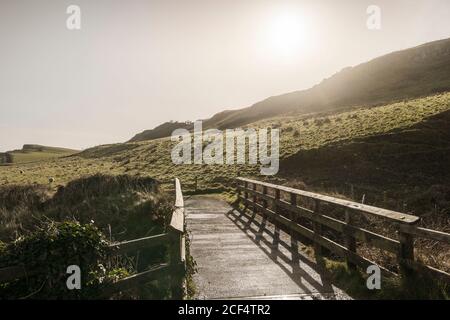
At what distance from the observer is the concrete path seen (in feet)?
24.4

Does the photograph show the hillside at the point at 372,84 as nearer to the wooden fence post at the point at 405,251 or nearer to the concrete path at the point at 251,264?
the concrete path at the point at 251,264

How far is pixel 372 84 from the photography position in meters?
86.9

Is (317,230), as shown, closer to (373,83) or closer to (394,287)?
(394,287)

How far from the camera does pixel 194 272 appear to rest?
864 cm

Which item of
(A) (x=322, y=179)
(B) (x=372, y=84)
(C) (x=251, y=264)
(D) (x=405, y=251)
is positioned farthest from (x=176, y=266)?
(B) (x=372, y=84)

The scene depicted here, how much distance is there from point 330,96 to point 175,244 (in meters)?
87.5

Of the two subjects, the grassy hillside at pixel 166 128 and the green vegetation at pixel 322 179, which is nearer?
the green vegetation at pixel 322 179

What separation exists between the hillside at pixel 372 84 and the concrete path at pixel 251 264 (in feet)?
190

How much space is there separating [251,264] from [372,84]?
8555cm

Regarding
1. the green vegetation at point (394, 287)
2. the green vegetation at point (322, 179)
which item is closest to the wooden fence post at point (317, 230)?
the green vegetation at point (322, 179)

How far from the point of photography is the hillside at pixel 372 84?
72.9m

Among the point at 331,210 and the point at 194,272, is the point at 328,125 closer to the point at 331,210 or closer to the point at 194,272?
the point at 331,210

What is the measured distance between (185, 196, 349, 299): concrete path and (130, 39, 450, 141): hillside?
57.8m
